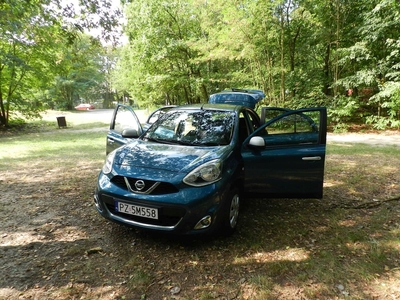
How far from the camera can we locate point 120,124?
5262 millimetres

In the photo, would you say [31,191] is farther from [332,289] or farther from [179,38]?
[179,38]

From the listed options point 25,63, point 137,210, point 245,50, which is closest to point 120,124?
point 137,210

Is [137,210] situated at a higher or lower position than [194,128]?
lower

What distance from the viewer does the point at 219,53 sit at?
40.1 ft

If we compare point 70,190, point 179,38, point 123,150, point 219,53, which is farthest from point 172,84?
point 123,150

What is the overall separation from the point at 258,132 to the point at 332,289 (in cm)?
190

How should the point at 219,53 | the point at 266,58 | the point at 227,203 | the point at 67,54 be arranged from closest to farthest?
the point at 227,203
the point at 219,53
the point at 266,58
the point at 67,54

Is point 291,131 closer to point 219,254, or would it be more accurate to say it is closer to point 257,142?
point 257,142

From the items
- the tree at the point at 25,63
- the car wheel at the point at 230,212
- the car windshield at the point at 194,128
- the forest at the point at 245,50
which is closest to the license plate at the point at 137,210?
the car wheel at the point at 230,212

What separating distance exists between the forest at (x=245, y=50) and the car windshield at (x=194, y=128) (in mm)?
4509

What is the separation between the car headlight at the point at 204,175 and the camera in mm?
2637

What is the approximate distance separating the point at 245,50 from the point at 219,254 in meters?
10.6

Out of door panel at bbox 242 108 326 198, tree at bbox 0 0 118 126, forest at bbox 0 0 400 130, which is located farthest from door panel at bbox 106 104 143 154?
tree at bbox 0 0 118 126

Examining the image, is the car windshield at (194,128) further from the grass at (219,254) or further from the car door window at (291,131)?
the grass at (219,254)
